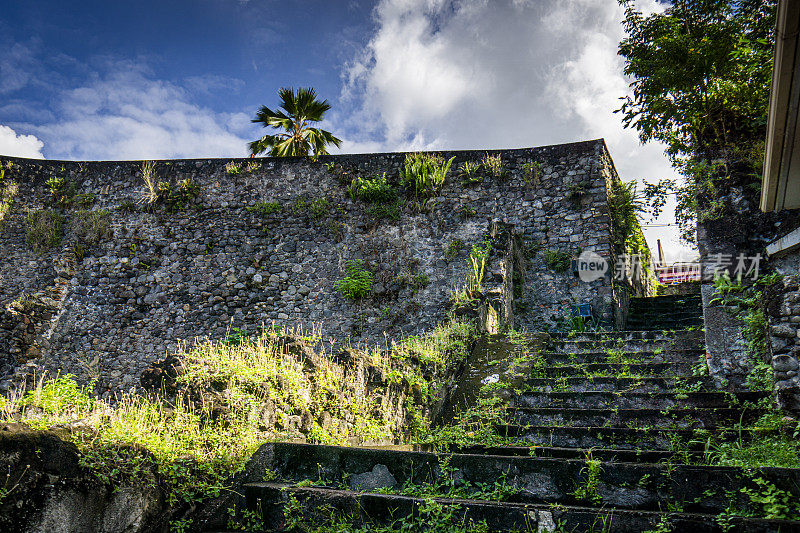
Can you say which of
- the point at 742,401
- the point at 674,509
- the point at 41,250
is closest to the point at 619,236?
the point at 742,401

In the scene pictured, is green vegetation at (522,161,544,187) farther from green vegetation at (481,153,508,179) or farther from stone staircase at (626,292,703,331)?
stone staircase at (626,292,703,331)

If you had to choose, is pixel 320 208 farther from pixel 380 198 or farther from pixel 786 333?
pixel 786 333

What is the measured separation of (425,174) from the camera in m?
10.3

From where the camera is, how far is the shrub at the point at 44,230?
11.0m

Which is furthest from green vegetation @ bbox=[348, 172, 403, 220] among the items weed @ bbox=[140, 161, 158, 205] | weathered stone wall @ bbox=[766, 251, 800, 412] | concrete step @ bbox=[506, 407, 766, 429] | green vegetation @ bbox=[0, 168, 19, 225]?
green vegetation @ bbox=[0, 168, 19, 225]

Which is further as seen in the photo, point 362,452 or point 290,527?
point 362,452

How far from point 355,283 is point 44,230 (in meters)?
7.75

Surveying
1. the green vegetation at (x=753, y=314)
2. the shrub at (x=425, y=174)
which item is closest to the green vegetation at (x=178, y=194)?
the shrub at (x=425, y=174)

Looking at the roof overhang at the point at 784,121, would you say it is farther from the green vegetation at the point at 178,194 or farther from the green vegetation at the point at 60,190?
the green vegetation at the point at 60,190

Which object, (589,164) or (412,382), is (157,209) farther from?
(589,164)

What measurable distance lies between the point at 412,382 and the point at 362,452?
1.96m

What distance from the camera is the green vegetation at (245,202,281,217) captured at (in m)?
11.0

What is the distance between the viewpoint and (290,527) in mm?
3000

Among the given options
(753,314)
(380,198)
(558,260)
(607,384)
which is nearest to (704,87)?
(753,314)
